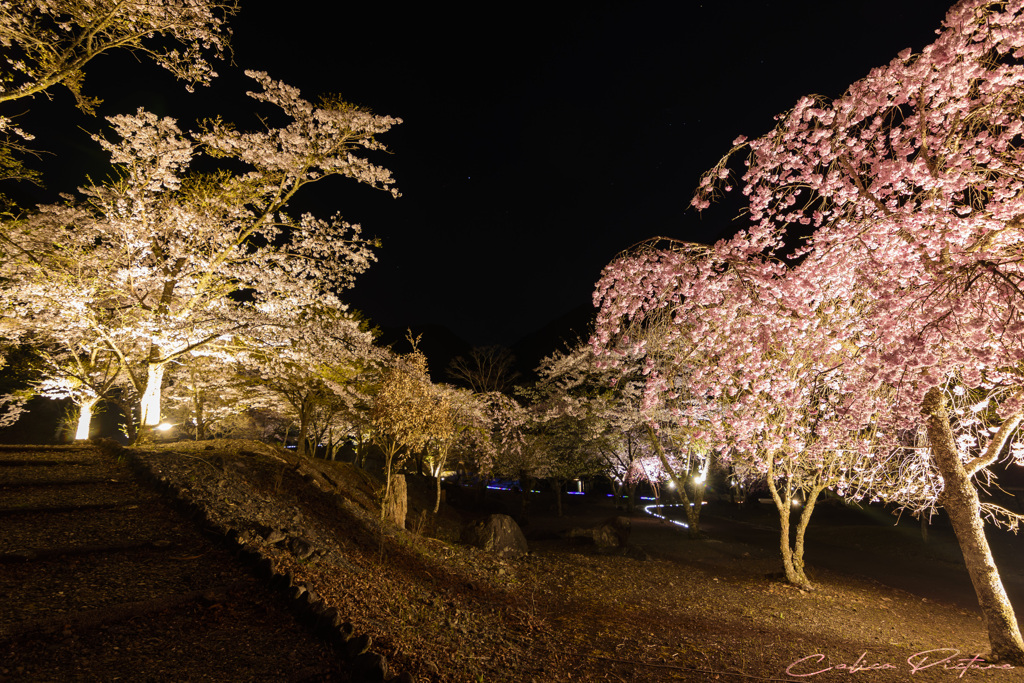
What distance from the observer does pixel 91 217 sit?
1239 centimetres

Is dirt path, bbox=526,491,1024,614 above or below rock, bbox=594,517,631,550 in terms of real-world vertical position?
below

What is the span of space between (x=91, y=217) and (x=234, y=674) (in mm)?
14494

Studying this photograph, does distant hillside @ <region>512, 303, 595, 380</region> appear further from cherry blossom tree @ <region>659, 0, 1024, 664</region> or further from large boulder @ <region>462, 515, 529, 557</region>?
cherry blossom tree @ <region>659, 0, 1024, 664</region>

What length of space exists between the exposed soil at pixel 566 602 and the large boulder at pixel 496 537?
50 cm

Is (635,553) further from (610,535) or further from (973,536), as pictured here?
(973,536)

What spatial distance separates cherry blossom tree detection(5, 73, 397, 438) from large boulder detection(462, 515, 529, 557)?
7985 millimetres

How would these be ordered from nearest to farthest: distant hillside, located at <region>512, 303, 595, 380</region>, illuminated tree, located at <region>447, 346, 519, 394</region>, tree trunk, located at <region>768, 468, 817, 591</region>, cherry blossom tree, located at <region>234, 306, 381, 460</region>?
1. tree trunk, located at <region>768, 468, 817, 591</region>
2. cherry blossom tree, located at <region>234, 306, 381, 460</region>
3. illuminated tree, located at <region>447, 346, 519, 394</region>
4. distant hillside, located at <region>512, 303, 595, 380</region>

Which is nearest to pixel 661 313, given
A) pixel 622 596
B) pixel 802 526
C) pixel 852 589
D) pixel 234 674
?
pixel 622 596

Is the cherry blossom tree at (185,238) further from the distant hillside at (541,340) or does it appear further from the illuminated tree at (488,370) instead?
the distant hillside at (541,340)

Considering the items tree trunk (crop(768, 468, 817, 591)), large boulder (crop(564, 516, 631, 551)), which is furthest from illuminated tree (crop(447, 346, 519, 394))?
tree trunk (crop(768, 468, 817, 591))

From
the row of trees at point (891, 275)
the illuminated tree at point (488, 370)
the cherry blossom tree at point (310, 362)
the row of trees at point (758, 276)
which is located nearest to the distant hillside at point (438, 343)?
the illuminated tree at point (488, 370)

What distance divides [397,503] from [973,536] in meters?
11.4

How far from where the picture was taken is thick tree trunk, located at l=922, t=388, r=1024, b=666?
6570mm

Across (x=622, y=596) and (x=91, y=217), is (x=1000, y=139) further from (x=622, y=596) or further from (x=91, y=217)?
(x=91, y=217)
